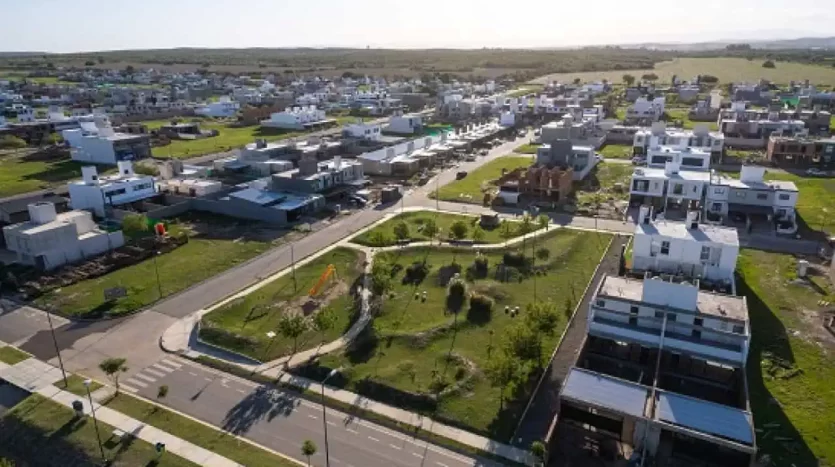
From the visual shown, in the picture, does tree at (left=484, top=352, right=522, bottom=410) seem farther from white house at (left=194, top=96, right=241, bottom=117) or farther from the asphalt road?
white house at (left=194, top=96, right=241, bottom=117)

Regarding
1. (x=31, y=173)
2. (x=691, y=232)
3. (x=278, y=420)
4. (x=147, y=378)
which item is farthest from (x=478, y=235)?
(x=31, y=173)

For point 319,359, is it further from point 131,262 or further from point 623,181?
point 623,181

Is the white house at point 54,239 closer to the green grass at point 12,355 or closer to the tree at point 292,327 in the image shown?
the green grass at point 12,355

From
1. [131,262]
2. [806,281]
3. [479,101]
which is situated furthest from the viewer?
[479,101]

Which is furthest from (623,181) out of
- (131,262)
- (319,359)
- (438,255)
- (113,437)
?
(113,437)

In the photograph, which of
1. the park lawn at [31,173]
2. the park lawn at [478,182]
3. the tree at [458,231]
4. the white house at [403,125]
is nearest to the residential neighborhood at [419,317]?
the park lawn at [31,173]

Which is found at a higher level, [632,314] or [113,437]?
[632,314]

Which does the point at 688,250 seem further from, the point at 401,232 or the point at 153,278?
the point at 153,278
